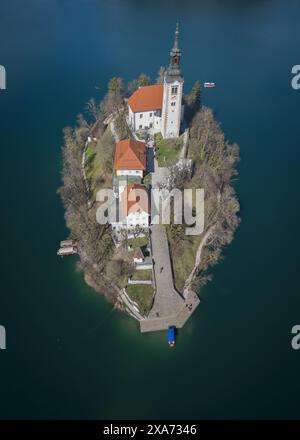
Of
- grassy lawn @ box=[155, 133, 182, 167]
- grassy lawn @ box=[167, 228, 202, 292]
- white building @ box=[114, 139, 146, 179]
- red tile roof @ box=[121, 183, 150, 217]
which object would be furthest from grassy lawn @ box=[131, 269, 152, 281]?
grassy lawn @ box=[155, 133, 182, 167]

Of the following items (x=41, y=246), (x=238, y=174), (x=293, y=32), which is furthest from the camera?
(x=293, y=32)

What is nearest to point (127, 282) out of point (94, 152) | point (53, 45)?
point (94, 152)

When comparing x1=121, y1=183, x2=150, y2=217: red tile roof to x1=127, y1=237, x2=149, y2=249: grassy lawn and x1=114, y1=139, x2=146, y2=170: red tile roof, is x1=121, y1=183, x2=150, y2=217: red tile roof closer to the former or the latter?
x1=127, y1=237, x2=149, y2=249: grassy lawn

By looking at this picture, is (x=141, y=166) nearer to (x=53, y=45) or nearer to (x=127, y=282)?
(x=127, y=282)

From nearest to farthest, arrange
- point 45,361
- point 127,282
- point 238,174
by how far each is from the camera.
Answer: point 45,361, point 127,282, point 238,174

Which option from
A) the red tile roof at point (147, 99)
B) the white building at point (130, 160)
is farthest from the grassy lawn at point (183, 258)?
the red tile roof at point (147, 99)
